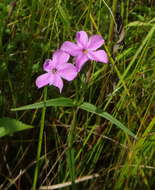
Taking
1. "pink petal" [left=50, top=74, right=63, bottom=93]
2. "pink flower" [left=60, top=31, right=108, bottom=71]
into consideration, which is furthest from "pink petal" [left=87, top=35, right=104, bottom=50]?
"pink petal" [left=50, top=74, right=63, bottom=93]

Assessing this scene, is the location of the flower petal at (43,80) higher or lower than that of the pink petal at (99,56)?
lower

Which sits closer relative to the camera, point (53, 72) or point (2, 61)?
point (53, 72)

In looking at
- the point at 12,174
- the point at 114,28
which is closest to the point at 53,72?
the point at 114,28

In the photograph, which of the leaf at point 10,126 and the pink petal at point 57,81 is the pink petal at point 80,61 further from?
the leaf at point 10,126

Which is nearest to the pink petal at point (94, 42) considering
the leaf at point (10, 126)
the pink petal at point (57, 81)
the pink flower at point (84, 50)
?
the pink flower at point (84, 50)

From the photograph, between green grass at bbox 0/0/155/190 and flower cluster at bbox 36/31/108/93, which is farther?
green grass at bbox 0/0/155/190

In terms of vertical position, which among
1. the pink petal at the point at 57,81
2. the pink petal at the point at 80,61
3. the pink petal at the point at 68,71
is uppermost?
the pink petal at the point at 80,61

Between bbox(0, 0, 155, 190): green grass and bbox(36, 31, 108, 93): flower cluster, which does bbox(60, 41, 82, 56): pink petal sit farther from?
bbox(0, 0, 155, 190): green grass

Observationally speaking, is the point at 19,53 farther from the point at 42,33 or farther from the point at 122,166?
the point at 122,166
